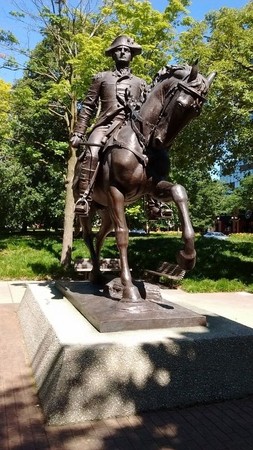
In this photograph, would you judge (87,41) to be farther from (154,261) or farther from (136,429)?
(136,429)

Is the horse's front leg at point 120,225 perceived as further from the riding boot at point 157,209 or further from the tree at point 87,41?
the tree at point 87,41

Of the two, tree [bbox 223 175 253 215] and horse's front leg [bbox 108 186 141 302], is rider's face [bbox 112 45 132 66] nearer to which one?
horse's front leg [bbox 108 186 141 302]

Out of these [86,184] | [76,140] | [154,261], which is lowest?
[154,261]

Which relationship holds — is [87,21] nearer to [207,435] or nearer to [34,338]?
[34,338]

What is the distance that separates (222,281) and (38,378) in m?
9.54

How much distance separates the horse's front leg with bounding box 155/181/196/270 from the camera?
15.6 feet

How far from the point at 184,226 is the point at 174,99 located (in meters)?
1.44

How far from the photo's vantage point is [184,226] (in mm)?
4844

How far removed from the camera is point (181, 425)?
4.04 meters

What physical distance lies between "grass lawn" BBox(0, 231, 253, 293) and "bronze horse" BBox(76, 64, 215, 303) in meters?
7.77

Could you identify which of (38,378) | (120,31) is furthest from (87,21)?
(38,378)

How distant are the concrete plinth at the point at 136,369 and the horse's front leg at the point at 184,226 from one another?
0.83 meters

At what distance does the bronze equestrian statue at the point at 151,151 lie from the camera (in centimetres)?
478

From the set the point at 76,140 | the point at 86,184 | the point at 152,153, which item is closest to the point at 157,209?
the point at 152,153
